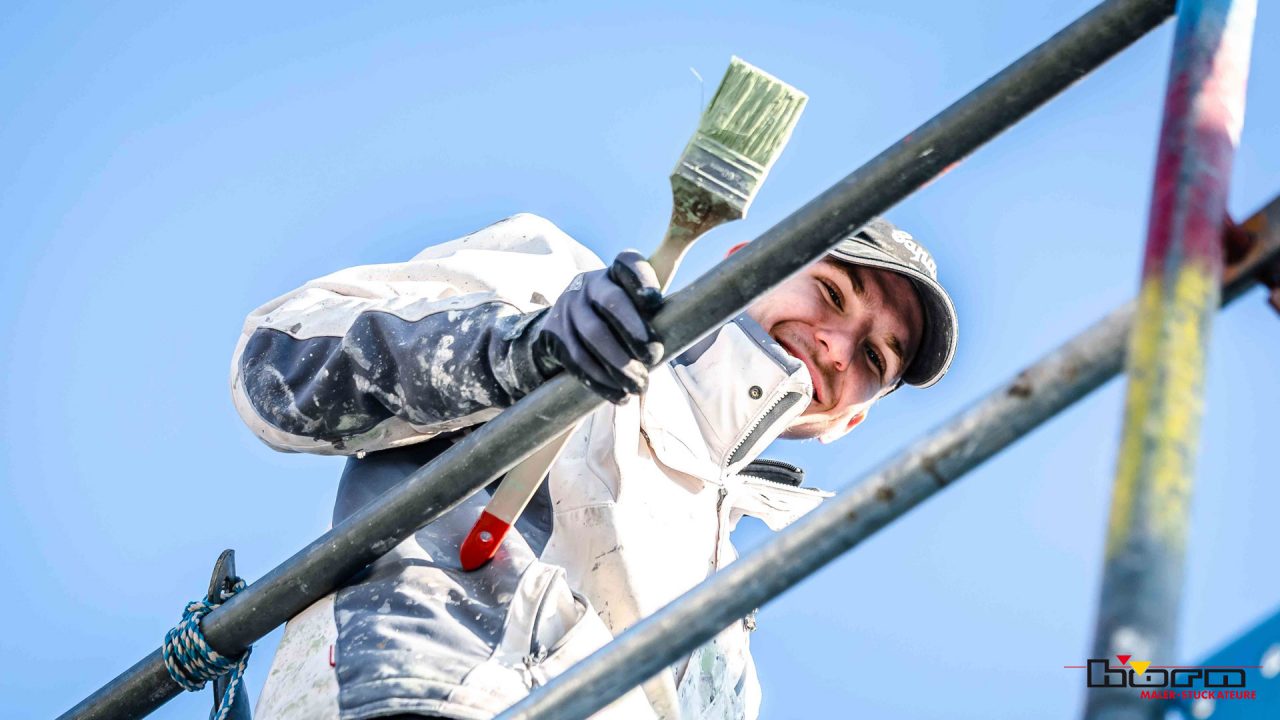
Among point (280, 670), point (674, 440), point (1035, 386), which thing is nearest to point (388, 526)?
point (280, 670)

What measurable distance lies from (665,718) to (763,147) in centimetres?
118

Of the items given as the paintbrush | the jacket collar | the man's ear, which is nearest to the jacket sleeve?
the paintbrush

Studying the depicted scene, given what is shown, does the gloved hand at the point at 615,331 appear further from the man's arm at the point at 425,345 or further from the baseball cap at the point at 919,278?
the baseball cap at the point at 919,278

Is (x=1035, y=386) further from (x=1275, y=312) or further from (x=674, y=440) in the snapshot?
(x=674, y=440)

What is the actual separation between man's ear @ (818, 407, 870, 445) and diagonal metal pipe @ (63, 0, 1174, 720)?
7.32 ft

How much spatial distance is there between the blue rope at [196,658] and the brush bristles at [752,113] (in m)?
1.24

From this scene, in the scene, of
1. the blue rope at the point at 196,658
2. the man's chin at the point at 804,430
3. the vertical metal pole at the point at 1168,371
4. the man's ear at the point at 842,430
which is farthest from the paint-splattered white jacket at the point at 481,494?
the vertical metal pole at the point at 1168,371

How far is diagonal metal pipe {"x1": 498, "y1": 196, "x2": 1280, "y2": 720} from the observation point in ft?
4.53

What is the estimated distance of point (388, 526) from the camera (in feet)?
7.90

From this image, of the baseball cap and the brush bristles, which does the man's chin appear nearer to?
the baseball cap

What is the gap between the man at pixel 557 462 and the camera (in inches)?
93.6

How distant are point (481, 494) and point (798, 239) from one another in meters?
1.19

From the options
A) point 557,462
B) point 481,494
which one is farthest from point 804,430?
point 481,494

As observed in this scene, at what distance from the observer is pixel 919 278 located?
4047 millimetres
